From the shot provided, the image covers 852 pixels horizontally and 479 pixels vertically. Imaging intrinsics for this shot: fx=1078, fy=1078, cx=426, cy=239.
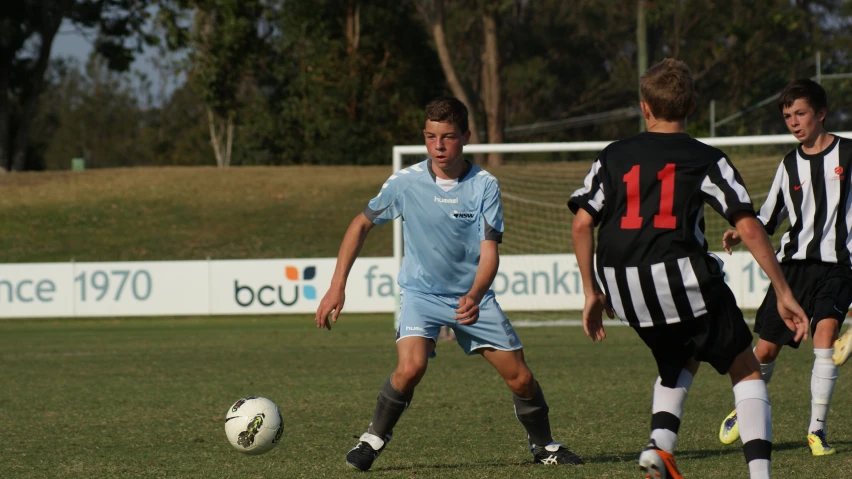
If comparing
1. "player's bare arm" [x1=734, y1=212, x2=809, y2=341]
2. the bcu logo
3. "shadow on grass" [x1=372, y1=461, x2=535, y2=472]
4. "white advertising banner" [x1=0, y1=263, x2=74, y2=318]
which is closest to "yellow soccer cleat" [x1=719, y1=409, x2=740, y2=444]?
"shadow on grass" [x1=372, y1=461, x2=535, y2=472]

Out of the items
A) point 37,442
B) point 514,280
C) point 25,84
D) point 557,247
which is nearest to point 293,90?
point 25,84

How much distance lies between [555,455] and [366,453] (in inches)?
37.6

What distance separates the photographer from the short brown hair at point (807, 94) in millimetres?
5473

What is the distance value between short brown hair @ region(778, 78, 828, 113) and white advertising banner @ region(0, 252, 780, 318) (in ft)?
42.8

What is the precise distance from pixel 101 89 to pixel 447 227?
66.8m

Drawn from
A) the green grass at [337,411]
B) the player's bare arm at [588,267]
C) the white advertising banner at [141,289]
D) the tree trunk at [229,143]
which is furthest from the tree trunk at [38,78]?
the player's bare arm at [588,267]

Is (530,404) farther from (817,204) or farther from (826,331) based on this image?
(817,204)

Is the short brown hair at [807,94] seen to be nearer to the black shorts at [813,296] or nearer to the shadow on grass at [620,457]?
the black shorts at [813,296]

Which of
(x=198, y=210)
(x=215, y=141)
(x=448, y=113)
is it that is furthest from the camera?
(x=215, y=141)

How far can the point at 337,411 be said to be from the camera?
7.64m

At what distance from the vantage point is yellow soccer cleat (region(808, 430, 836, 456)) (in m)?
5.48

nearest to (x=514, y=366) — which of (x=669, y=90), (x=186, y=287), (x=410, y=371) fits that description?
(x=410, y=371)

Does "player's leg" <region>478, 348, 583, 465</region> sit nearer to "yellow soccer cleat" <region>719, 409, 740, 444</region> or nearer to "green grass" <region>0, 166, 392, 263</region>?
"yellow soccer cleat" <region>719, 409, 740, 444</region>

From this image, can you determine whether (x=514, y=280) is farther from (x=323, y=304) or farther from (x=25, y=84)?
(x=25, y=84)
